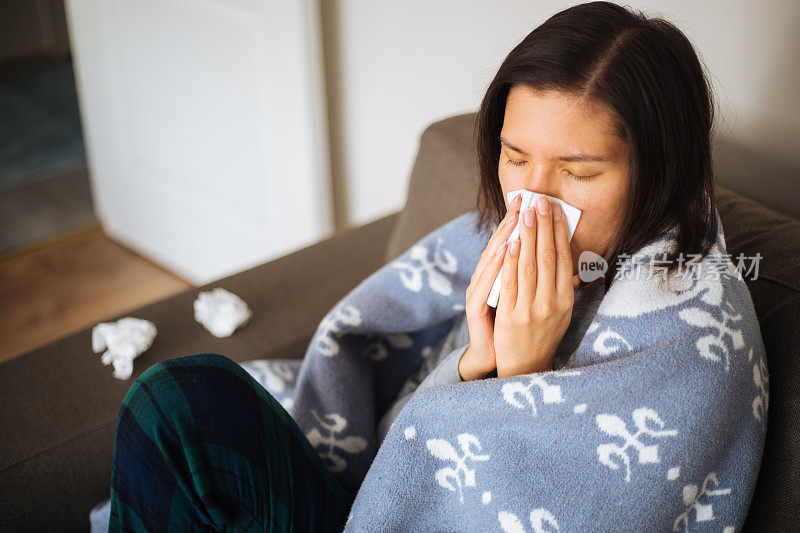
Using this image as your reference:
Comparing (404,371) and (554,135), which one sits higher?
(554,135)

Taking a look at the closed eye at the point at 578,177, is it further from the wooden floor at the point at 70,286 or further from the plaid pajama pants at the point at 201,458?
the wooden floor at the point at 70,286

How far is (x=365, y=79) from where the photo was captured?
5.93ft

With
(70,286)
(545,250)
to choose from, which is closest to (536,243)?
(545,250)

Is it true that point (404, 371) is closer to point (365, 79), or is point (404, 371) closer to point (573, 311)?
point (573, 311)

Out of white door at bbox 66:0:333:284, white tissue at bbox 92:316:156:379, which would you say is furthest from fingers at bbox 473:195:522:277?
white door at bbox 66:0:333:284

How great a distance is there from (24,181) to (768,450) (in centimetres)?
284

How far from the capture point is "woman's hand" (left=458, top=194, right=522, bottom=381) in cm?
86

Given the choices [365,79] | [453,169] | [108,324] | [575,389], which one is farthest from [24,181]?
[575,389]

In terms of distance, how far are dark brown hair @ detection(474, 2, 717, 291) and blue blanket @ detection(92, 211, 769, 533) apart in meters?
0.03

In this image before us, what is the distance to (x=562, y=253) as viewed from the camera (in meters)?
0.84

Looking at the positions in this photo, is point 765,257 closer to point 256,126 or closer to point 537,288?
point 537,288

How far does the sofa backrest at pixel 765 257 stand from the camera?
0.80 m

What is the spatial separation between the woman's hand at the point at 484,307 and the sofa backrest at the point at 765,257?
319mm

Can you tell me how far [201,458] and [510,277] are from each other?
415 millimetres
